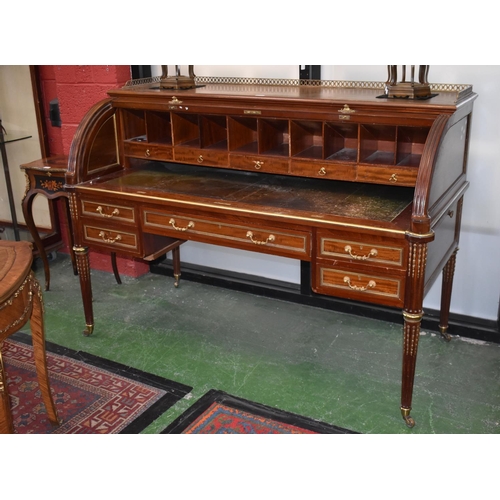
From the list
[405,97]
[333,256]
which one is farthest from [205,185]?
[405,97]

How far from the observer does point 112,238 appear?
11.0ft

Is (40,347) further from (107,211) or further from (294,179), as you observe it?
(294,179)

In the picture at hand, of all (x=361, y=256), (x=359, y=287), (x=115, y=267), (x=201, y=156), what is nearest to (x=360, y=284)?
(x=359, y=287)

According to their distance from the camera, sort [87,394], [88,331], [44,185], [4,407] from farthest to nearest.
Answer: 1. [44,185]
2. [88,331]
3. [87,394]
4. [4,407]

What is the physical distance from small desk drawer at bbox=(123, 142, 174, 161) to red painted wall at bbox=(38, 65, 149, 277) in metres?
0.69

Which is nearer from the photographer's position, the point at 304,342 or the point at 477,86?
the point at 477,86

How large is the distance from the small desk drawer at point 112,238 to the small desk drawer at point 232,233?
0.13 meters

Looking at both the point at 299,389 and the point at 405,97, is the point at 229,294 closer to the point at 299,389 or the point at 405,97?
the point at 299,389

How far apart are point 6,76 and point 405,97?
2.95 m

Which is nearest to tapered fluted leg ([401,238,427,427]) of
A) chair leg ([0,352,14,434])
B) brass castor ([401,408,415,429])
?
brass castor ([401,408,415,429])

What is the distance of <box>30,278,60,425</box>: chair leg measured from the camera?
2.55 meters

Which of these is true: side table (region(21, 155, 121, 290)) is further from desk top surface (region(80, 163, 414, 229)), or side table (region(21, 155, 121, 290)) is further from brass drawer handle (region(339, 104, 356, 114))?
brass drawer handle (region(339, 104, 356, 114))

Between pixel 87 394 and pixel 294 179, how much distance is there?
1.48 metres

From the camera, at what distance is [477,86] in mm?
3068
